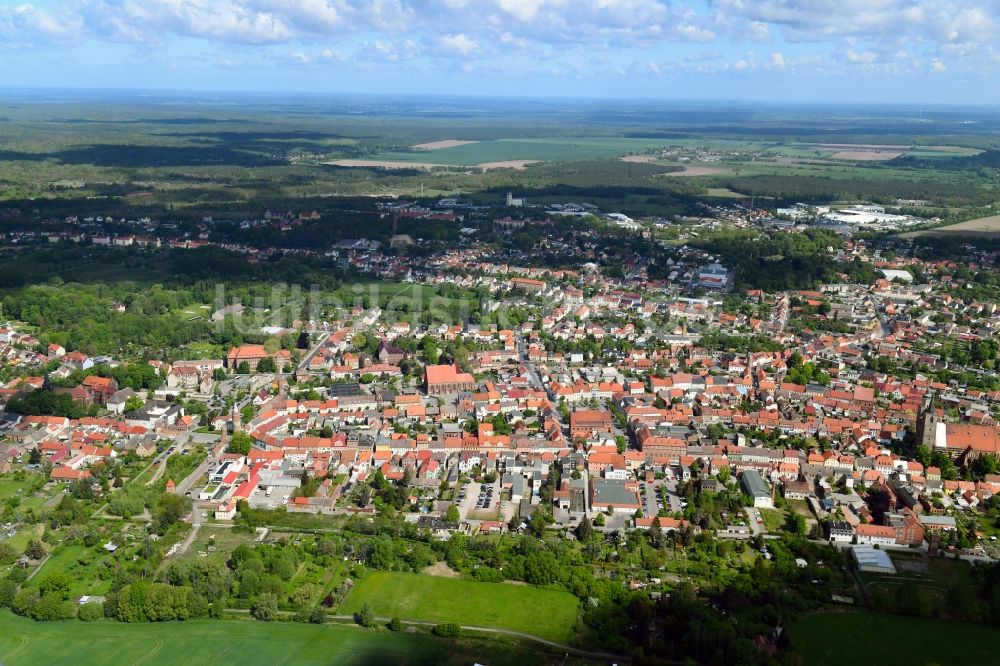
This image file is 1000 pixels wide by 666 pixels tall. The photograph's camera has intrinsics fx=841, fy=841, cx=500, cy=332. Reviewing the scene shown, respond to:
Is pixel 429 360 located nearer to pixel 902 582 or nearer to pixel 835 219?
pixel 902 582

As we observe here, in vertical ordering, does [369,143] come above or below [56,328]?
above

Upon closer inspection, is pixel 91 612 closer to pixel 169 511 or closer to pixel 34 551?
pixel 34 551

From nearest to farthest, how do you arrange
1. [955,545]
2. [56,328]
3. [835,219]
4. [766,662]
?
[766,662], [955,545], [56,328], [835,219]

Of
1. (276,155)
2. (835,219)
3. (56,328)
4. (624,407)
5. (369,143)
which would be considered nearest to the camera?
(624,407)

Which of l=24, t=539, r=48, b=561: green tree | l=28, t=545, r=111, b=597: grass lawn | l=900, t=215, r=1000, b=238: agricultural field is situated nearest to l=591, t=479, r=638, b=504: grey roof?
l=28, t=545, r=111, b=597: grass lawn

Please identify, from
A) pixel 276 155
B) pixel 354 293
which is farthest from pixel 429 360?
pixel 276 155

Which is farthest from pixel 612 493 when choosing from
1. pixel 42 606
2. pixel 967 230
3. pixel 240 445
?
pixel 967 230

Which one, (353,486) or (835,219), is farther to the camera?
(835,219)

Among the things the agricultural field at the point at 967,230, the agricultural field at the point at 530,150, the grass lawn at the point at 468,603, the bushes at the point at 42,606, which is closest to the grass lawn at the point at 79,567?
the bushes at the point at 42,606
